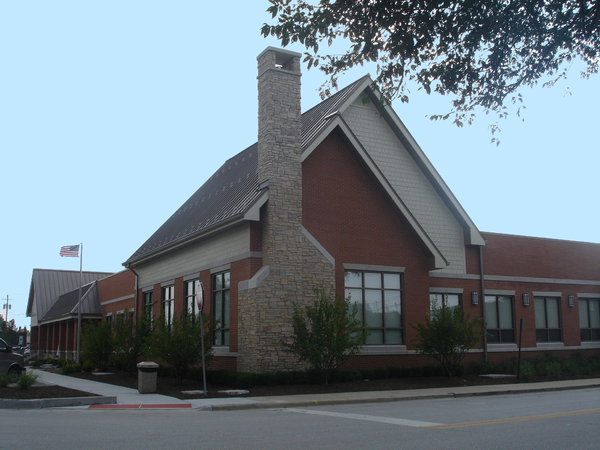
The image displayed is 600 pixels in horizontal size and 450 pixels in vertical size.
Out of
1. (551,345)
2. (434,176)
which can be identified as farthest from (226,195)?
(551,345)

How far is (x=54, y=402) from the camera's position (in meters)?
14.4

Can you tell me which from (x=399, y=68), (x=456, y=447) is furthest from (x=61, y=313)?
(x=456, y=447)

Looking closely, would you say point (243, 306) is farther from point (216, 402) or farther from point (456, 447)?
point (456, 447)

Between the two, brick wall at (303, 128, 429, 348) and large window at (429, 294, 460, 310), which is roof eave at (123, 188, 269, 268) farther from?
large window at (429, 294, 460, 310)

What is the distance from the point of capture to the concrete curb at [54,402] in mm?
14031

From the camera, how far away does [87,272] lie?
6219 cm

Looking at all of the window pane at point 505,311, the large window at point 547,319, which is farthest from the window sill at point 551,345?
the window pane at point 505,311

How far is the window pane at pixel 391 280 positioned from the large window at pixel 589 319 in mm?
12480

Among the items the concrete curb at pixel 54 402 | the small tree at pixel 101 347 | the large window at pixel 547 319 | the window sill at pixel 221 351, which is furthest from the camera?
the large window at pixel 547 319

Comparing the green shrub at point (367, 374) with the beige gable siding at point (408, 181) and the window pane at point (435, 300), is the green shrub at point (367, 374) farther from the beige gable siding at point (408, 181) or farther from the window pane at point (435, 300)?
the beige gable siding at point (408, 181)

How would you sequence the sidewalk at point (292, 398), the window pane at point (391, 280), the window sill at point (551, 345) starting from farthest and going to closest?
the window sill at point (551, 345) → the window pane at point (391, 280) → the sidewalk at point (292, 398)

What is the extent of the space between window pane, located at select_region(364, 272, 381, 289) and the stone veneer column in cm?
219

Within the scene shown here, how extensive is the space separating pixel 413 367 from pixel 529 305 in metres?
8.92

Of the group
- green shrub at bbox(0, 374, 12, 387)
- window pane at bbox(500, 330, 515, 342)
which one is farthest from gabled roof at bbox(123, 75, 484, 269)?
green shrub at bbox(0, 374, 12, 387)
